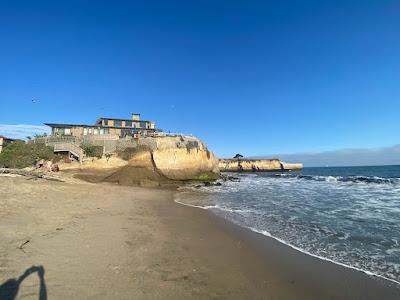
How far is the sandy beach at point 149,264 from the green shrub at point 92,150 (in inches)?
905

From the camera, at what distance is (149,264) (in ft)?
20.0

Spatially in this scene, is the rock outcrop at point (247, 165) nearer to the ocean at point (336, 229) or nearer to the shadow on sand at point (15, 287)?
the ocean at point (336, 229)

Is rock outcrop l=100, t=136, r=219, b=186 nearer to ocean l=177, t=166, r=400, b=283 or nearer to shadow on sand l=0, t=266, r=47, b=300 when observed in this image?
ocean l=177, t=166, r=400, b=283

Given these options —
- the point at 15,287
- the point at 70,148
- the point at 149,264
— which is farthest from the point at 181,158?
the point at 15,287

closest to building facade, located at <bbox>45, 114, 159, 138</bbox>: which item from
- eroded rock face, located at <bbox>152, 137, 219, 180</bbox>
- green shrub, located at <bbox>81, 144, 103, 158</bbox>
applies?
green shrub, located at <bbox>81, 144, 103, 158</bbox>

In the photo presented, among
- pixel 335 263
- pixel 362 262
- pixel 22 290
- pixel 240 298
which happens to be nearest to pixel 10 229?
pixel 22 290

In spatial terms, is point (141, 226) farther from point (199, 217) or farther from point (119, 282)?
point (119, 282)

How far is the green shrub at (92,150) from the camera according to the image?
107 ft

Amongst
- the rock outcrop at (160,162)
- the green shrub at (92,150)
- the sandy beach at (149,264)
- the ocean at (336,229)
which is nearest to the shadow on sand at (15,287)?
the sandy beach at (149,264)

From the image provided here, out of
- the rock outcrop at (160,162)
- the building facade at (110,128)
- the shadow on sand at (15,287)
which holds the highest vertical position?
the building facade at (110,128)

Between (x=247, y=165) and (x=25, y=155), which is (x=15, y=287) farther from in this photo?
(x=247, y=165)

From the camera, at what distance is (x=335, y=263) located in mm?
6930

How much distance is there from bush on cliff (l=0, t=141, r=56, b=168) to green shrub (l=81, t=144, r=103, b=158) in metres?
3.49

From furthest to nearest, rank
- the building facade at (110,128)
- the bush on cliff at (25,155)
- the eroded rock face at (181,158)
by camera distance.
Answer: the building facade at (110,128)
the eroded rock face at (181,158)
the bush on cliff at (25,155)
